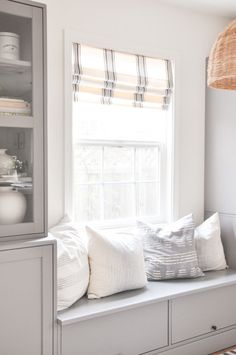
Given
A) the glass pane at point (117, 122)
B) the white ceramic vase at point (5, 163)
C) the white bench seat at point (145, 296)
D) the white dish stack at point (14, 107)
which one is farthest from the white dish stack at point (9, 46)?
the white bench seat at point (145, 296)

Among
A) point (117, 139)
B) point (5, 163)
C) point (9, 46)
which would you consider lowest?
point (5, 163)

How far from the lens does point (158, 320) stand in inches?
106

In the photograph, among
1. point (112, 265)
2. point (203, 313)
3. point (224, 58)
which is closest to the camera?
point (224, 58)

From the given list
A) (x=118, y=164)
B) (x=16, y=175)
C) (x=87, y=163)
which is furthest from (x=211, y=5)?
(x=16, y=175)

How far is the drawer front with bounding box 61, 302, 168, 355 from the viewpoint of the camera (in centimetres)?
238

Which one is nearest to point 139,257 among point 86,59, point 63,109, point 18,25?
point 63,109

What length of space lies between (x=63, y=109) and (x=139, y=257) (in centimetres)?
111

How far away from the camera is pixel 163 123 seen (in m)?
3.46

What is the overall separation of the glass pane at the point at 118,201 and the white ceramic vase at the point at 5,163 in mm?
1036

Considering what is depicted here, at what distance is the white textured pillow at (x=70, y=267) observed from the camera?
2447 mm

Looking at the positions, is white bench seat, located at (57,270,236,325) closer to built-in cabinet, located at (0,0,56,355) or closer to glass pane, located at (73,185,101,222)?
built-in cabinet, located at (0,0,56,355)

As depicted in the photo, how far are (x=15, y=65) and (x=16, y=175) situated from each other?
59 centimetres

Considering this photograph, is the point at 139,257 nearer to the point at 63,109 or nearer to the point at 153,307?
the point at 153,307

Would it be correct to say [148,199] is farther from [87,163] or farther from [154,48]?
[154,48]
